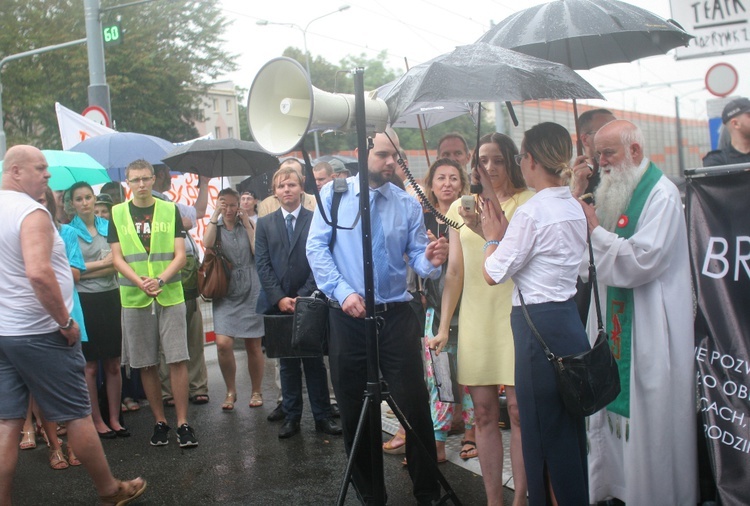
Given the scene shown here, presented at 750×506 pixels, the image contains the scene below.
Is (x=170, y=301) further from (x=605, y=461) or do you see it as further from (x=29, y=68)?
(x=29, y=68)

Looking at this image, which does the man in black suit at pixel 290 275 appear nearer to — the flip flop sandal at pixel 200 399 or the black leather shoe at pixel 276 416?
the black leather shoe at pixel 276 416

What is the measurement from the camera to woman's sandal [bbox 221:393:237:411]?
23.4 ft

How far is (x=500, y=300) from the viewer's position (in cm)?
426

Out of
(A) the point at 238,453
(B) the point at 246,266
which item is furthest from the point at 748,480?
(B) the point at 246,266

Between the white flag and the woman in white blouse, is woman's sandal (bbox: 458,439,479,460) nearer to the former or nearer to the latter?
the woman in white blouse

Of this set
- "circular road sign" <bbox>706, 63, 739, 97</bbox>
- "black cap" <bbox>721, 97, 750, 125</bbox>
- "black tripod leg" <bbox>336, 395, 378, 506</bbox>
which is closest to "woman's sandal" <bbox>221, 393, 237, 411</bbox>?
"black tripod leg" <bbox>336, 395, 378, 506</bbox>

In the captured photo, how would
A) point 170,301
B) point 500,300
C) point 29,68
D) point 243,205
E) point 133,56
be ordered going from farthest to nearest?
1. point 133,56
2. point 29,68
3. point 243,205
4. point 170,301
5. point 500,300

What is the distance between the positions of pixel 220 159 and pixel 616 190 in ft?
14.4

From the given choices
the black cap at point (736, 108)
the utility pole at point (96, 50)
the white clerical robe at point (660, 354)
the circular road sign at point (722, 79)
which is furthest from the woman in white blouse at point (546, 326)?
the utility pole at point (96, 50)

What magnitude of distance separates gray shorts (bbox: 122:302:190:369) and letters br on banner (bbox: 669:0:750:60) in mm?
4435

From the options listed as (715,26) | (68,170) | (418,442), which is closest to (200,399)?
(68,170)

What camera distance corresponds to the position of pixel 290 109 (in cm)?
362

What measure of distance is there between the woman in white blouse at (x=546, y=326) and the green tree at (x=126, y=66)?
25.0 meters

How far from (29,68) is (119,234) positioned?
23.0m
